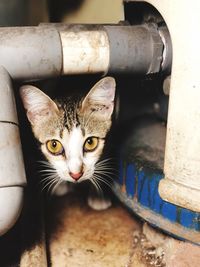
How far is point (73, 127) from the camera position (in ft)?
3.14

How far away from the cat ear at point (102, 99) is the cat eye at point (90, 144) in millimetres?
74

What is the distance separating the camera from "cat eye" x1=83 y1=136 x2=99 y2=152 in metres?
0.97

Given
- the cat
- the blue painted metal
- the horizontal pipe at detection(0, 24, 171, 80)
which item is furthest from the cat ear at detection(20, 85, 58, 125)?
the blue painted metal

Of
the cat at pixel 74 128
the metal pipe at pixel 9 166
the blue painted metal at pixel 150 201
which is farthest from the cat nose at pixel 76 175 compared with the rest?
the metal pipe at pixel 9 166

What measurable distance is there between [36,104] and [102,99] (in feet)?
0.57

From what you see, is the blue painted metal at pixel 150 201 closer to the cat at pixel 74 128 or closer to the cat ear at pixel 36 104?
the cat at pixel 74 128

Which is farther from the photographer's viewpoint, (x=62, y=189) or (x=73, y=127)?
(x=62, y=189)

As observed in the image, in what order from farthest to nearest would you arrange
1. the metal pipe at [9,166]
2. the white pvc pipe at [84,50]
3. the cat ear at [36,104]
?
the cat ear at [36,104] → the white pvc pipe at [84,50] → the metal pipe at [9,166]

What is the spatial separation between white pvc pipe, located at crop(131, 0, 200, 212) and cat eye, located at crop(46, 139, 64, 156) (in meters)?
0.31

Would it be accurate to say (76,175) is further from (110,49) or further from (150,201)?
(110,49)

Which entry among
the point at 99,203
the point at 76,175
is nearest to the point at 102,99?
the point at 76,175

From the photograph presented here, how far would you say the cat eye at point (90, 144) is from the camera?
3.17ft

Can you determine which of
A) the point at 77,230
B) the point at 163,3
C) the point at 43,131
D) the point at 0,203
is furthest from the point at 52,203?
the point at 163,3

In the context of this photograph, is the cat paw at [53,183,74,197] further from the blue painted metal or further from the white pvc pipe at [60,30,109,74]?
the white pvc pipe at [60,30,109,74]
